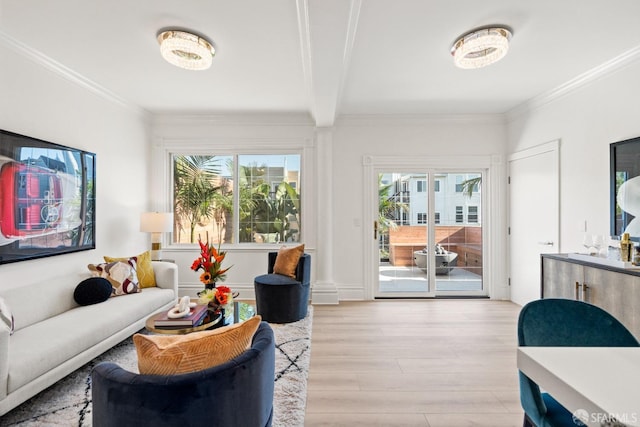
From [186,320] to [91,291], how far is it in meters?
1.23

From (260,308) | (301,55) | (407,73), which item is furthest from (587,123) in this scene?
(260,308)

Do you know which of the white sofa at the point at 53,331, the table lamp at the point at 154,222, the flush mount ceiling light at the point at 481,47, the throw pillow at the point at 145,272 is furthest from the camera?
the table lamp at the point at 154,222

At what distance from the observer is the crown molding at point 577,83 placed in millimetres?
2750

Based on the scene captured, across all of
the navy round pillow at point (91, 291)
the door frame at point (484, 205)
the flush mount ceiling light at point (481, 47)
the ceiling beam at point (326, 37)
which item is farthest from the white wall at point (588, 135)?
the navy round pillow at point (91, 291)

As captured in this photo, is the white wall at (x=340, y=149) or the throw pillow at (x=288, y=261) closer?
the throw pillow at (x=288, y=261)

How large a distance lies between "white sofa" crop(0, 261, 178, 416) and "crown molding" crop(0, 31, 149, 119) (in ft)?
6.57

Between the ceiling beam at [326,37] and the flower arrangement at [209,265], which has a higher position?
the ceiling beam at [326,37]

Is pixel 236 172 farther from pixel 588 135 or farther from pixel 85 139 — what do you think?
pixel 588 135

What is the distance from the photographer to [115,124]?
12.6 ft

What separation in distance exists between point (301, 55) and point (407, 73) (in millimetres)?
1148

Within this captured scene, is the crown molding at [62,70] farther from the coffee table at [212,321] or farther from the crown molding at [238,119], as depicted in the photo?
the coffee table at [212,321]

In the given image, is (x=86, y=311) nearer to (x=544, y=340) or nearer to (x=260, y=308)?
(x=260, y=308)

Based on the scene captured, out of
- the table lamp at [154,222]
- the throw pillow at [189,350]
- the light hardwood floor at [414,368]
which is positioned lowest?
the light hardwood floor at [414,368]

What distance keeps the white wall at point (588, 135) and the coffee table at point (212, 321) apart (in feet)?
11.6
